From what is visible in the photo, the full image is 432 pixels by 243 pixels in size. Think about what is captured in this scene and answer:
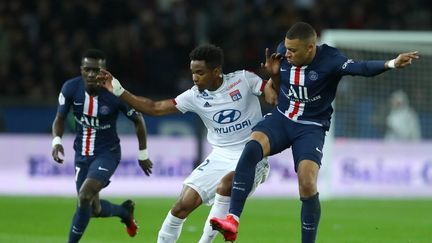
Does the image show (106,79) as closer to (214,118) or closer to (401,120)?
(214,118)

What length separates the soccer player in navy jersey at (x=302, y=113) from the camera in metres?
9.20

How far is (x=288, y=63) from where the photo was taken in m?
9.71

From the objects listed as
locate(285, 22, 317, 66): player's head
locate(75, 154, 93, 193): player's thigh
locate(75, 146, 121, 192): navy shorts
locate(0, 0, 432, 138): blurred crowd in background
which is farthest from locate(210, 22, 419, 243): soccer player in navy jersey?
locate(0, 0, 432, 138): blurred crowd in background

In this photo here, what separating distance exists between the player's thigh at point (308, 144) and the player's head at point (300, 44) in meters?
0.59

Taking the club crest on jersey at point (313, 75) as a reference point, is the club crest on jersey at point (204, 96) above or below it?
below

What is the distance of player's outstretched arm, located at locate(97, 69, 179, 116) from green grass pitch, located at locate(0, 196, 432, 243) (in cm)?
235

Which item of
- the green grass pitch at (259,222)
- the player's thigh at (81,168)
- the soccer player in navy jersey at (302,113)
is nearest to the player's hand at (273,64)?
the soccer player in navy jersey at (302,113)

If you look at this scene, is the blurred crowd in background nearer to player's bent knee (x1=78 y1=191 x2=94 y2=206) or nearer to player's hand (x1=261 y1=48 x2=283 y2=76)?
player's bent knee (x1=78 y1=191 x2=94 y2=206)

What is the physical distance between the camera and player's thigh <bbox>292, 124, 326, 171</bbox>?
367 inches

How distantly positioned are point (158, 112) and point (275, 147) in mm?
1193

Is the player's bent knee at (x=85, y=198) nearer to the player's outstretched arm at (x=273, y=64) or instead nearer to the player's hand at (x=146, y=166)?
the player's hand at (x=146, y=166)

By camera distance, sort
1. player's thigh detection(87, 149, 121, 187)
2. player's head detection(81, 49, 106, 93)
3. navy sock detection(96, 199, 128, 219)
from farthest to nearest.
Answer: navy sock detection(96, 199, 128, 219)
player's head detection(81, 49, 106, 93)
player's thigh detection(87, 149, 121, 187)

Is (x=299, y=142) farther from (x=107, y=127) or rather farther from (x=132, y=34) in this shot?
(x=132, y=34)

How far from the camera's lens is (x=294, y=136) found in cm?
952
